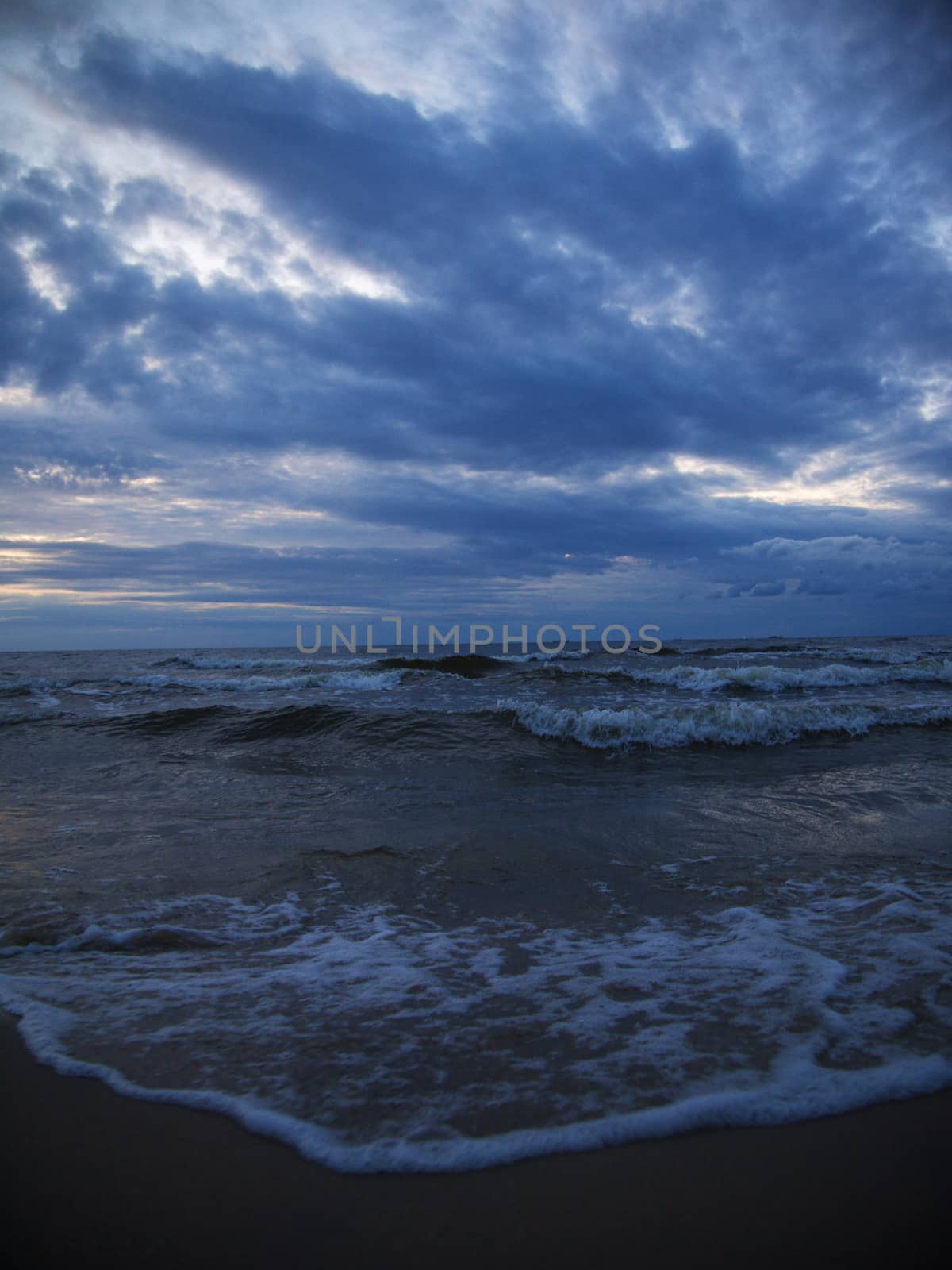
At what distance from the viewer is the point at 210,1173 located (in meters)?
1.70

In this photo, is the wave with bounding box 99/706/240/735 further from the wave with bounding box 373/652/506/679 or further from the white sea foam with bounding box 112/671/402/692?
the wave with bounding box 373/652/506/679

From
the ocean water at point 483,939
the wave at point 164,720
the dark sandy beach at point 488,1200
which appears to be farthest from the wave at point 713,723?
the dark sandy beach at point 488,1200

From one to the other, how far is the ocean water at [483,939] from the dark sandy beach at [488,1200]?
82mm

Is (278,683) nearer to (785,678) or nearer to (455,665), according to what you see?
(455,665)

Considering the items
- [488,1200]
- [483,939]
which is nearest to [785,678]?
[483,939]

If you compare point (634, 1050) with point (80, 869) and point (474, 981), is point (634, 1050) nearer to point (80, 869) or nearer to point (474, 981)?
point (474, 981)

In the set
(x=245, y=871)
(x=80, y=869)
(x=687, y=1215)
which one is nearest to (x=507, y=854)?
(x=245, y=871)

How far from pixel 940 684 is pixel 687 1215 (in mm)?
20516

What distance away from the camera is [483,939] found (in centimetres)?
341

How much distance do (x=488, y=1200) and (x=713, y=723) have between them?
31.6 ft

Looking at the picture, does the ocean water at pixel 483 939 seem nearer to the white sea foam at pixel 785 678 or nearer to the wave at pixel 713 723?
the wave at pixel 713 723

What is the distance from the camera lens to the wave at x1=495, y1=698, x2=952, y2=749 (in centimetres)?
A: 1017

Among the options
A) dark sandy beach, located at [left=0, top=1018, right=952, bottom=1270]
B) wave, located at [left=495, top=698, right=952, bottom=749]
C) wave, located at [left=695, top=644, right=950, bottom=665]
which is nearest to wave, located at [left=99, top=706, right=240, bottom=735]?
wave, located at [left=495, top=698, right=952, bottom=749]

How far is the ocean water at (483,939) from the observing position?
198 centimetres
